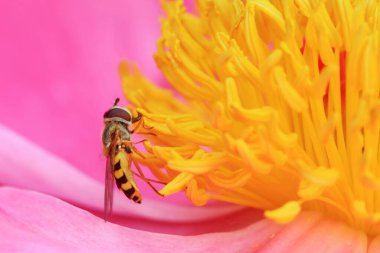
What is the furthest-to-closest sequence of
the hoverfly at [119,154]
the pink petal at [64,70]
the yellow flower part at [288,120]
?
the pink petal at [64,70] < the hoverfly at [119,154] < the yellow flower part at [288,120]

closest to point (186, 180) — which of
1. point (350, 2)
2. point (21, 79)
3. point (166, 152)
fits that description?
point (166, 152)

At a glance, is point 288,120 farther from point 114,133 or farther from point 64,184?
point 64,184

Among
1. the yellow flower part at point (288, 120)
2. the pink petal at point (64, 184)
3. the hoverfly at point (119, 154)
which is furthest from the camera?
the pink petal at point (64, 184)

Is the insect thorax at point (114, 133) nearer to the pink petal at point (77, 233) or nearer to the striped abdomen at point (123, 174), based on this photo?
the striped abdomen at point (123, 174)

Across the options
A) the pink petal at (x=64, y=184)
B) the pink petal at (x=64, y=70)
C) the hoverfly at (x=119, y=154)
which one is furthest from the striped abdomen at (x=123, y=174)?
the pink petal at (x=64, y=70)

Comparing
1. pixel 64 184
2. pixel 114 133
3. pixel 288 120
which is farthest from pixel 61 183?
pixel 288 120

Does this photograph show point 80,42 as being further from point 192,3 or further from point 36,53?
point 192,3

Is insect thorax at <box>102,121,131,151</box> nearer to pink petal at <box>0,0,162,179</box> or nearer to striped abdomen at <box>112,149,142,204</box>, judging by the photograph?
striped abdomen at <box>112,149,142,204</box>
